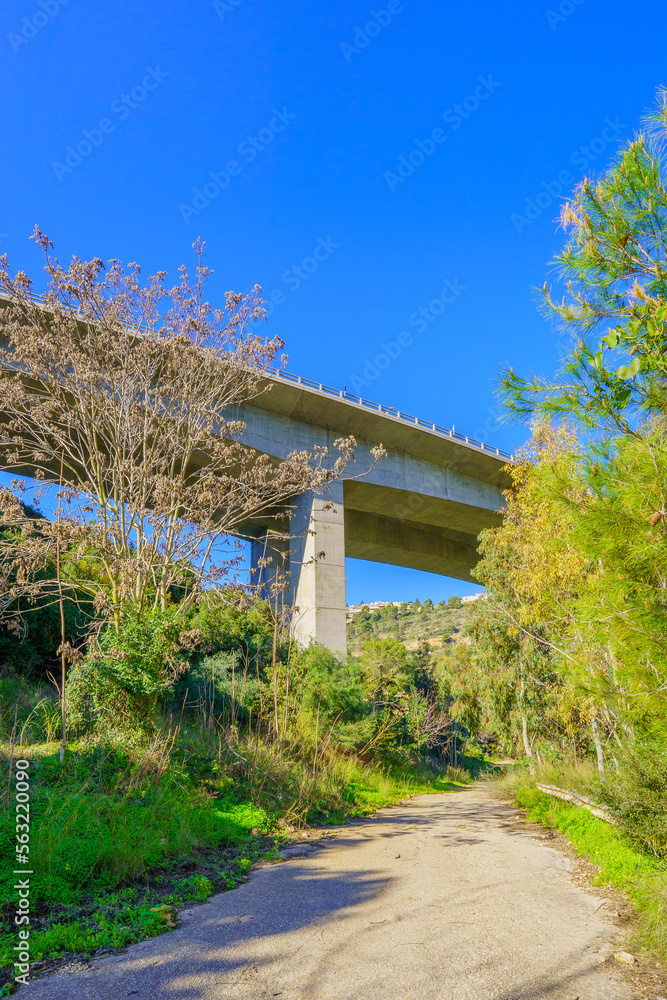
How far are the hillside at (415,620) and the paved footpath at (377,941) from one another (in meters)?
68.7

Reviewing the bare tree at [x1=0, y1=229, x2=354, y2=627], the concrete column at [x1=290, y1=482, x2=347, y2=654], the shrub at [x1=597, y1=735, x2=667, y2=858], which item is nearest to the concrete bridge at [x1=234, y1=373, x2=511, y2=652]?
the concrete column at [x1=290, y1=482, x2=347, y2=654]

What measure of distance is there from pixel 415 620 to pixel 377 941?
9033cm

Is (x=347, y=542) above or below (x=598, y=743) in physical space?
above

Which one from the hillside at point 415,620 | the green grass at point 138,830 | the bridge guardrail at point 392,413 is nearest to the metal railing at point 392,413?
the bridge guardrail at point 392,413

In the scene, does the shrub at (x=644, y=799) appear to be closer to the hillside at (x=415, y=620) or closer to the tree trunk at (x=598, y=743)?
the tree trunk at (x=598, y=743)

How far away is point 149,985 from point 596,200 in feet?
20.4

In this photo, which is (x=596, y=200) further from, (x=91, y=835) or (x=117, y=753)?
(x=117, y=753)

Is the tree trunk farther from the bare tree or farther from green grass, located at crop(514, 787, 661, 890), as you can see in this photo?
the bare tree

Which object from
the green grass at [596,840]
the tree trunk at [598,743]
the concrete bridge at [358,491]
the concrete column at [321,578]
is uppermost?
the concrete bridge at [358,491]

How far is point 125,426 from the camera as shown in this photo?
989 centimetres

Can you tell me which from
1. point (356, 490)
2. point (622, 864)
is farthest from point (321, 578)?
point (622, 864)

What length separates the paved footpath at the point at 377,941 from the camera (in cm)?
343

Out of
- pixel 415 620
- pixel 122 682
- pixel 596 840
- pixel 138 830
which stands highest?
pixel 415 620

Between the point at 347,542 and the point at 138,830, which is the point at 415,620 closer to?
the point at 347,542
